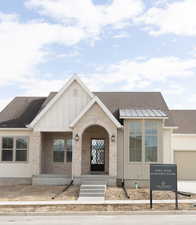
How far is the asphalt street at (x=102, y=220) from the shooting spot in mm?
12125

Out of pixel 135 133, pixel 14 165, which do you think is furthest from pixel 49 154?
pixel 135 133

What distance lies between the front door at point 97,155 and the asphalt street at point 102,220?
10.7 m

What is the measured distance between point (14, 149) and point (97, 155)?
5.73 meters

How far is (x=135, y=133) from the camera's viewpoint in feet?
71.7

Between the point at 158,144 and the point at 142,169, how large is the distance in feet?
6.11

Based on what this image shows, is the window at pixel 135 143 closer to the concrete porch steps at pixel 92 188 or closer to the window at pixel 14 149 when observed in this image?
the concrete porch steps at pixel 92 188

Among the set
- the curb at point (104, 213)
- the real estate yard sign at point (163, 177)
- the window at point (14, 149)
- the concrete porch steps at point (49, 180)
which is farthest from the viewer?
the window at point (14, 149)

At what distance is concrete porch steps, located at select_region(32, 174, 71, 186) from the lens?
72.2ft

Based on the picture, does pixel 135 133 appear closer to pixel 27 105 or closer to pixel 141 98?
pixel 141 98

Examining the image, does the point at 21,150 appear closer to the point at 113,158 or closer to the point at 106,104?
the point at 113,158

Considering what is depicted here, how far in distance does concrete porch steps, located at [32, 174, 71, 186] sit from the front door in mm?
2772

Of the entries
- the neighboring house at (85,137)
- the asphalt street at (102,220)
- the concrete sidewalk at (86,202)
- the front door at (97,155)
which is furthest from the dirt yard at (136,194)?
the front door at (97,155)

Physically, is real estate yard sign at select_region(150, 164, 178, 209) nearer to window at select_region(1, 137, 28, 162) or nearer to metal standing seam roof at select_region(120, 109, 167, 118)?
metal standing seam roof at select_region(120, 109, 167, 118)

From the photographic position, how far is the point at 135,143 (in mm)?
21797
